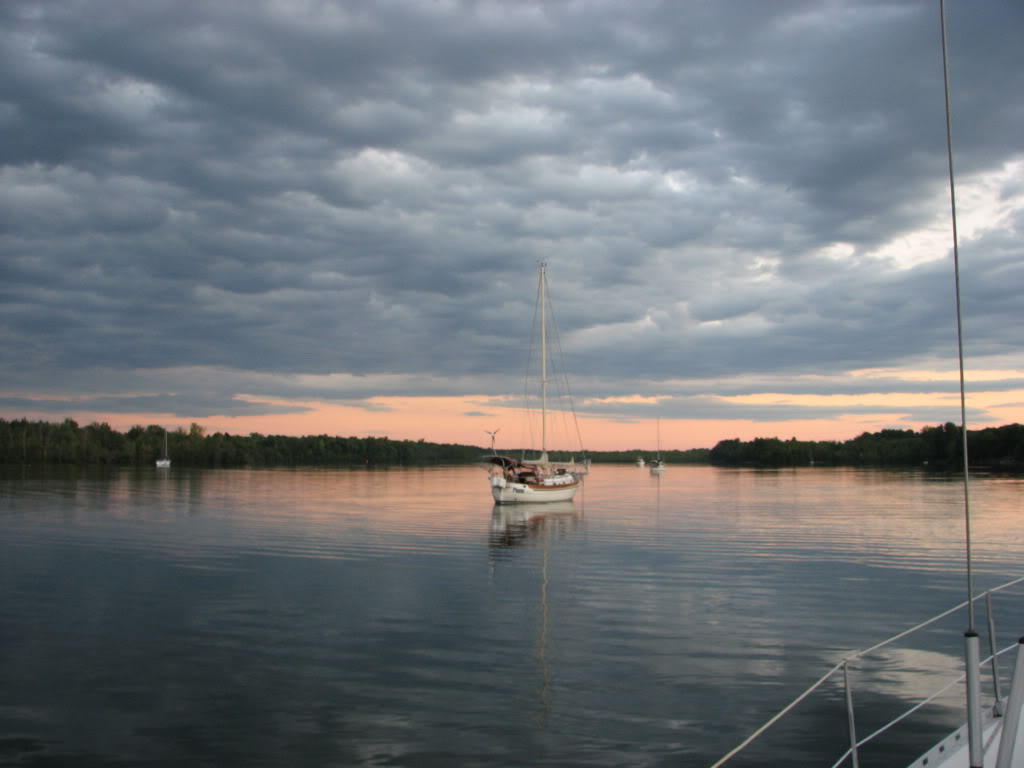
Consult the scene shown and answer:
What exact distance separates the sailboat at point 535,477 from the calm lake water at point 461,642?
2403 centimetres

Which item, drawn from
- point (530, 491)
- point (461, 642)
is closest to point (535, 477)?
point (530, 491)

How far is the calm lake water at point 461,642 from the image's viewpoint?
584 inches

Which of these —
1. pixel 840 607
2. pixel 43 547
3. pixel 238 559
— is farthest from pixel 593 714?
pixel 43 547

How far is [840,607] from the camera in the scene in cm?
2733

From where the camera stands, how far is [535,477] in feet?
255

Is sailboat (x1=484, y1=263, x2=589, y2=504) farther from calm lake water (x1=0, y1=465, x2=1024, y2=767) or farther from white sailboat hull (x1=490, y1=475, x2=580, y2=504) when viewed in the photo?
calm lake water (x1=0, y1=465, x2=1024, y2=767)

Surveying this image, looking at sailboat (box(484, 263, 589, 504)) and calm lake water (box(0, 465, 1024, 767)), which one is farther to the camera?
sailboat (box(484, 263, 589, 504))

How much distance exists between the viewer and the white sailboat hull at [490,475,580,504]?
74.5m

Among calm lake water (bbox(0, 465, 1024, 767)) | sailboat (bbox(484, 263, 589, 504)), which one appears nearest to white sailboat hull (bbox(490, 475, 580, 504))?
sailboat (bbox(484, 263, 589, 504))

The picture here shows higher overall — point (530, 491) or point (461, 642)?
point (530, 491)

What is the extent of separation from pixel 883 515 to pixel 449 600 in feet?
156

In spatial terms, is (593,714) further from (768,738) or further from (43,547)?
(43,547)

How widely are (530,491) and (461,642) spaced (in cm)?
5376

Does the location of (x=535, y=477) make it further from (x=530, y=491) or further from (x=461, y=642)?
(x=461, y=642)
